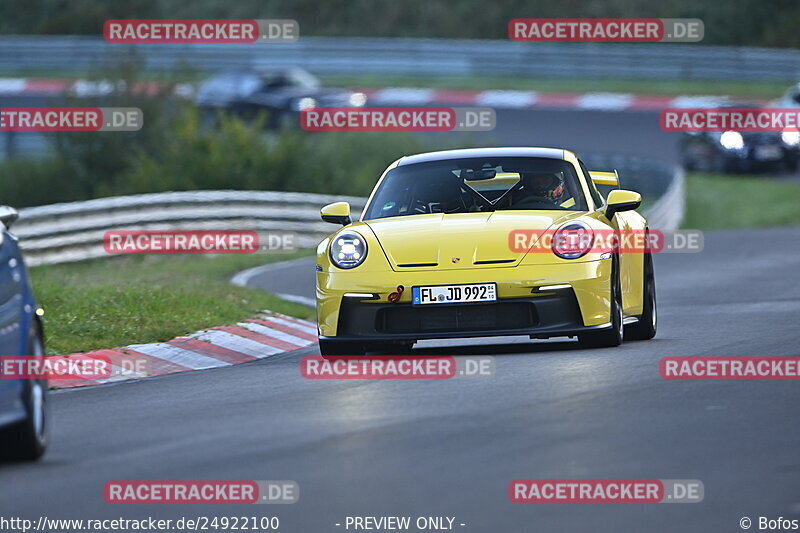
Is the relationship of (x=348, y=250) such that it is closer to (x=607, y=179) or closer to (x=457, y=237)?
(x=457, y=237)

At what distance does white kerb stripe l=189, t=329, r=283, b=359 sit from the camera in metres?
11.9

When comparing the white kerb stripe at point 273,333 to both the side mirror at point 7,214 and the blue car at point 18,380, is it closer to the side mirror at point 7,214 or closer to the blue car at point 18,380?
the side mirror at point 7,214

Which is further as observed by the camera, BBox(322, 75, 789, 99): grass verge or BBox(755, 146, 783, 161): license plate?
BBox(322, 75, 789, 99): grass verge

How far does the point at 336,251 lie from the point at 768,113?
22409 mm

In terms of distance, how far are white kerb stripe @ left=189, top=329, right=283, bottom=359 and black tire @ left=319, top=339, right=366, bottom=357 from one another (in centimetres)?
159

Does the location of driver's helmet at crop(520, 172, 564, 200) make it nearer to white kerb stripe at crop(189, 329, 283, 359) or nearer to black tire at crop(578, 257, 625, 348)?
black tire at crop(578, 257, 625, 348)

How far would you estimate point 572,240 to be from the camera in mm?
10055

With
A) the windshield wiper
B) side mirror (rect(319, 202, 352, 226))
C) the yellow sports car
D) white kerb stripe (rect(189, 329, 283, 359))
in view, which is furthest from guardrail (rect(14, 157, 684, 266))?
the yellow sports car

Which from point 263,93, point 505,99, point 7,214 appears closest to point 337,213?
point 7,214

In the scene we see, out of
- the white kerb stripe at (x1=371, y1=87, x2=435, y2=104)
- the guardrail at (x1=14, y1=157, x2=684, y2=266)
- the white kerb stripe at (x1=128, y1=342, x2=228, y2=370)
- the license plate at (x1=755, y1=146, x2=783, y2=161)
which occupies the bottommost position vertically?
the white kerb stripe at (x1=128, y1=342, x2=228, y2=370)

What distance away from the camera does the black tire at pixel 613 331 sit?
10086mm

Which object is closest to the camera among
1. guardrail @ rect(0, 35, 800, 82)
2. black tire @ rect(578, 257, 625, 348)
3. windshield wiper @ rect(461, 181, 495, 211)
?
black tire @ rect(578, 257, 625, 348)

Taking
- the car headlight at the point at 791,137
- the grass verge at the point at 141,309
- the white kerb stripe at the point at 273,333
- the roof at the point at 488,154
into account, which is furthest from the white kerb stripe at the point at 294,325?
the car headlight at the point at 791,137

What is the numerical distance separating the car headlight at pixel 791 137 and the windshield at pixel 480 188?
72.3 ft
